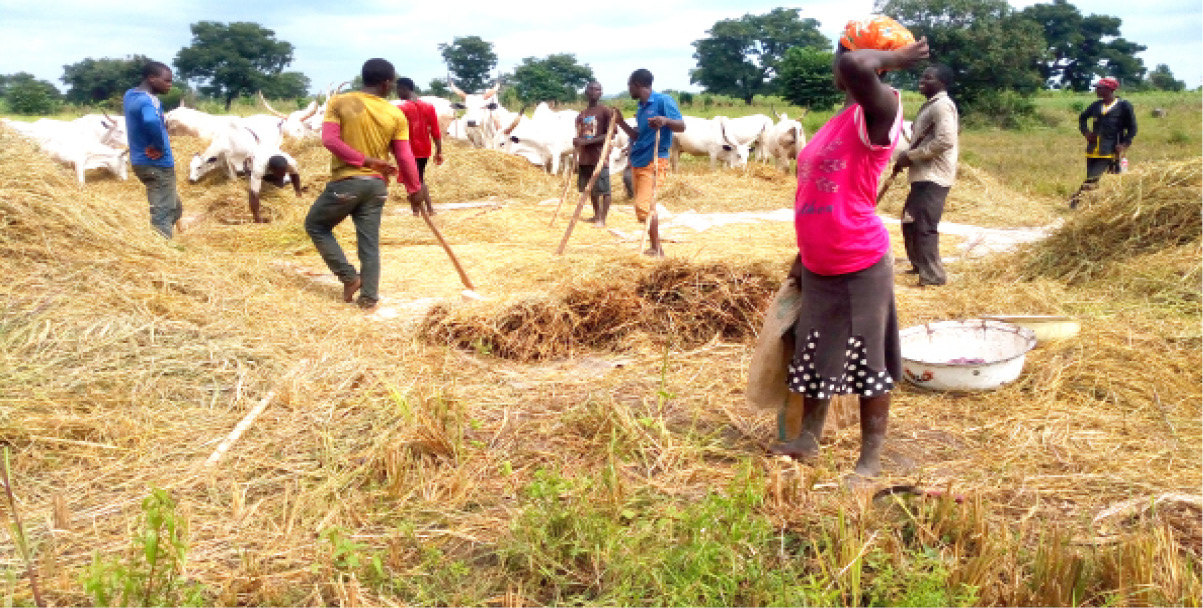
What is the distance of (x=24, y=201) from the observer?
4.58m

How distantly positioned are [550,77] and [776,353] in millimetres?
40764

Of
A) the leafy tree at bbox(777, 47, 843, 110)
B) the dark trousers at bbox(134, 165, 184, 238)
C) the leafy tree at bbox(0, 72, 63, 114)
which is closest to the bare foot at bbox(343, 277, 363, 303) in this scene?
the dark trousers at bbox(134, 165, 184, 238)

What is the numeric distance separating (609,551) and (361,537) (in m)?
0.76

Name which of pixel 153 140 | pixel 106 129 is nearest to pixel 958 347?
pixel 153 140

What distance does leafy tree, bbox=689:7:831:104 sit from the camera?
51.1m

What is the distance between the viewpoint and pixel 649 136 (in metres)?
7.02

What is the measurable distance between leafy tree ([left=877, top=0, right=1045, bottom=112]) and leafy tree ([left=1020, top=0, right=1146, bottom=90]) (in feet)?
58.4

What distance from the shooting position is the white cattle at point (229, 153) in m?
10.1

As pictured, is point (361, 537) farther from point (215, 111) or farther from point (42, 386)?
point (215, 111)

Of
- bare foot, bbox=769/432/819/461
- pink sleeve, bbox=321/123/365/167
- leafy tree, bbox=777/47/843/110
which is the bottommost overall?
bare foot, bbox=769/432/819/461

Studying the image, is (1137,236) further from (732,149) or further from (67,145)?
(67,145)

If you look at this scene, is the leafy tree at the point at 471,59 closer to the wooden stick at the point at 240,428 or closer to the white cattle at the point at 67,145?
the white cattle at the point at 67,145

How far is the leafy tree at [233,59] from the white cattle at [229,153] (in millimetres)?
26880

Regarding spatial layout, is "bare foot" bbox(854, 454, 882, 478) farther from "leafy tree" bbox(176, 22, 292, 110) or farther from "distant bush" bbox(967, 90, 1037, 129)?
"leafy tree" bbox(176, 22, 292, 110)
